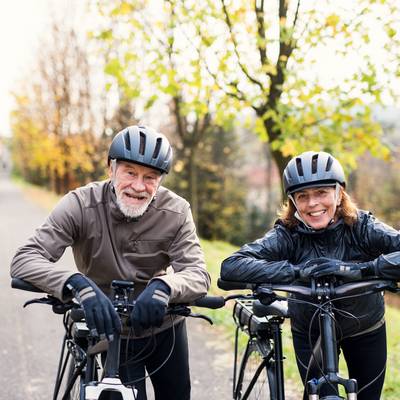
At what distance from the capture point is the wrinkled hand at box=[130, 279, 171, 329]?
7.79 ft

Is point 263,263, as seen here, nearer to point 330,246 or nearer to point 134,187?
point 330,246

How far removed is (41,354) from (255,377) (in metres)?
3.53

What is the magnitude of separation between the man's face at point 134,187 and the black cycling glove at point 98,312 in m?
0.62

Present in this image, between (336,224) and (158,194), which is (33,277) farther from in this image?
(336,224)

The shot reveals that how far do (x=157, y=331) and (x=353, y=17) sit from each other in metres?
5.33

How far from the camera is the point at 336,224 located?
3.03m

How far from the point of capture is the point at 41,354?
623cm

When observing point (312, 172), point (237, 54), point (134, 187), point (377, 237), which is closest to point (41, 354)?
point (134, 187)

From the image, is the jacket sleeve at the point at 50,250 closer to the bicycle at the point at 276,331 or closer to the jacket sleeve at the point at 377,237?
the bicycle at the point at 276,331

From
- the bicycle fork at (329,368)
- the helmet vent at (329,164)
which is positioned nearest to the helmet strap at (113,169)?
the helmet vent at (329,164)

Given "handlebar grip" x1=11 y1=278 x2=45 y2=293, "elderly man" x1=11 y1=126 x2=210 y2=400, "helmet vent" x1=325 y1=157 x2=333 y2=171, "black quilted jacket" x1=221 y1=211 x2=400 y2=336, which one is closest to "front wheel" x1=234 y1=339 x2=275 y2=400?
"black quilted jacket" x1=221 y1=211 x2=400 y2=336

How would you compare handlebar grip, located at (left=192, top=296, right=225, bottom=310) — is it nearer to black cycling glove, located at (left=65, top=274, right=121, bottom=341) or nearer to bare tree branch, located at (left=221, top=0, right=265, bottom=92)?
black cycling glove, located at (left=65, top=274, right=121, bottom=341)

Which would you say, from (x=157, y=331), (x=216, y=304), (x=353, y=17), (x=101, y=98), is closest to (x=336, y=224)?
(x=216, y=304)

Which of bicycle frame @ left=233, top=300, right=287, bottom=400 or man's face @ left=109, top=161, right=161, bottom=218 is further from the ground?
man's face @ left=109, top=161, right=161, bottom=218
